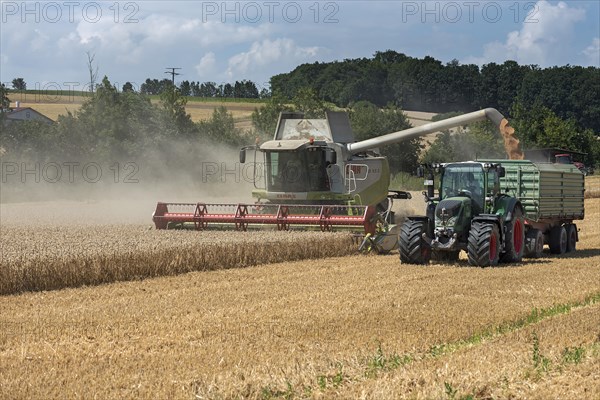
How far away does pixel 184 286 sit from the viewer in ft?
38.4

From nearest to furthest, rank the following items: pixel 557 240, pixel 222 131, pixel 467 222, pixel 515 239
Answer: pixel 467 222 < pixel 515 239 < pixel 557 240 < pixel 222 131

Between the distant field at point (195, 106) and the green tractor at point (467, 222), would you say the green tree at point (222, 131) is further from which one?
the green tractor at point (467, 222)

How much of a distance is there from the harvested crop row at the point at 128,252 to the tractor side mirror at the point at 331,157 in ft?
10.4

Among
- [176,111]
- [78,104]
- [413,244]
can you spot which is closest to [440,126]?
[413,244]

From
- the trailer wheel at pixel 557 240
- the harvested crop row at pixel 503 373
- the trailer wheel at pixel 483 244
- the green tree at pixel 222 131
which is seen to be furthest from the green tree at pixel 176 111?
Result: the harvested crop row at pixel 503 373

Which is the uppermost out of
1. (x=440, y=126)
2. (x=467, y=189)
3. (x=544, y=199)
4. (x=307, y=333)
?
(x=440, y=126)

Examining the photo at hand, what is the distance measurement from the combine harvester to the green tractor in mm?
2534

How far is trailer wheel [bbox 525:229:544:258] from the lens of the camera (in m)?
15.6

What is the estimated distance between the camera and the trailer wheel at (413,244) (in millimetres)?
13938

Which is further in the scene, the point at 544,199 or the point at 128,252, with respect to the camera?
the point at 544,199

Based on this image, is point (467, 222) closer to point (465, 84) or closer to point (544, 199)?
point (544, 199)

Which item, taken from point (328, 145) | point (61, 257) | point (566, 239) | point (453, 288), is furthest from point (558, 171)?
point (61, 257)

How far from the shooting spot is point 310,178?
19.0m

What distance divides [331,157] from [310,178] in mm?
656
